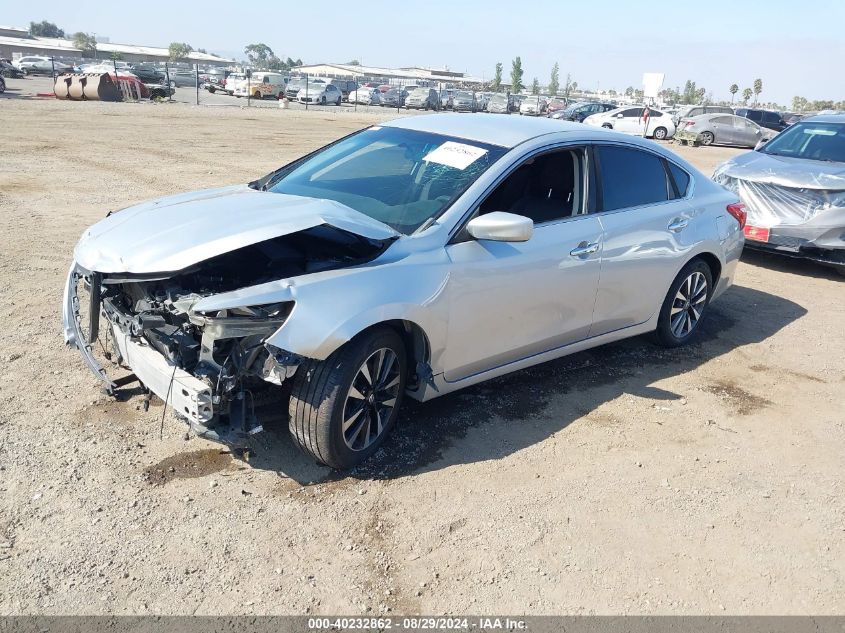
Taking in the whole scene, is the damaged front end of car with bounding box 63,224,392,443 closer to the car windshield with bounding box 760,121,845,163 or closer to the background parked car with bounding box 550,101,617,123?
the car windshield with bounding box 760,121,845,163

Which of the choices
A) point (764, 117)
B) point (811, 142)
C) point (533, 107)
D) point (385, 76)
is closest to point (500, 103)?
point (533, 107)

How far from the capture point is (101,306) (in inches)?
149

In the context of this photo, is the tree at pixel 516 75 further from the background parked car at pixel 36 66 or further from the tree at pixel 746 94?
the background parked car at pixel 36 66

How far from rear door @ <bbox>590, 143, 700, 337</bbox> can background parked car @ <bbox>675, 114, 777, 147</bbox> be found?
26.4m

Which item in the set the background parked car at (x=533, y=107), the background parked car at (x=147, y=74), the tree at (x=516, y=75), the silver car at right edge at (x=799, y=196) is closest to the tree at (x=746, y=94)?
the tree at (x=516, y=75)

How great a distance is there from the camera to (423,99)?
150 feet

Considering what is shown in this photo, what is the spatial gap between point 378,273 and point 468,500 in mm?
1239

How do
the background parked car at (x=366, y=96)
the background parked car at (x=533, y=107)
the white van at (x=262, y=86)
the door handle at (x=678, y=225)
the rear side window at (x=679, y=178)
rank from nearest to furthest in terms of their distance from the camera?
1. the door handle at (x=678, y=225)
2. the rear side window at (x=679, y=178)
3. the white van at (x=262, y=86)
4. the background parked car at (x=533, y=107)
5. the background parked car at (x=366, y=96)

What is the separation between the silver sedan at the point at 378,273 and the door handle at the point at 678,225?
2cm

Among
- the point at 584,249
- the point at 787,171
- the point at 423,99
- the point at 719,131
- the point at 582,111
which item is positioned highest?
the point at 423,99

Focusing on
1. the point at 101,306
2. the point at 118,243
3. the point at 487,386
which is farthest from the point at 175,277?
the point at 487,386

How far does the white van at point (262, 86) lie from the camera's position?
43203mm

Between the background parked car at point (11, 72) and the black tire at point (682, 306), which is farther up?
the background parked car at point (11, 72)

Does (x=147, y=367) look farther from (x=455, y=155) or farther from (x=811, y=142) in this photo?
(x=811, y=142)
